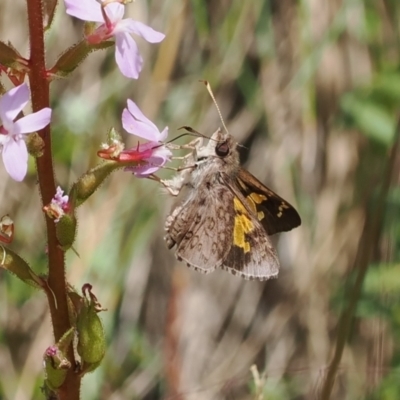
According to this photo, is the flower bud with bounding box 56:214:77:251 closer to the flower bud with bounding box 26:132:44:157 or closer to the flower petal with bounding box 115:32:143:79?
the flower bud with bounding box 26:132:44:157

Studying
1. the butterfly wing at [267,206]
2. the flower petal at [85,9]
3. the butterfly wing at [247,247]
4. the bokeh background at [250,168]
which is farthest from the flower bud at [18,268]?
the bokeh background at [250,168]

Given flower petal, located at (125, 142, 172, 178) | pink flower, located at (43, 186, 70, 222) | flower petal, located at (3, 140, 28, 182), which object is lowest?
pink flower, located at (43, 186, 70, 222)

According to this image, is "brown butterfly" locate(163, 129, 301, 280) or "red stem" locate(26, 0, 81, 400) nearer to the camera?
"red stem" locate(26, 0, 81, 400)

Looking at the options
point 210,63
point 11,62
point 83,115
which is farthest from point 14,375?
point 11,62

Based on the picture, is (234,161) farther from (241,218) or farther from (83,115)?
(83,115)

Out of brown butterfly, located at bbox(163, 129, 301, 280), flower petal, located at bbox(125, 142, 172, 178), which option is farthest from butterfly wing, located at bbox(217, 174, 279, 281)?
flower petal, located at bbox(125, 142, 172, 178)

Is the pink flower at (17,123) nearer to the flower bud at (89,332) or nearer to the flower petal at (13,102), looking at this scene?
the flower petal at (13,102)

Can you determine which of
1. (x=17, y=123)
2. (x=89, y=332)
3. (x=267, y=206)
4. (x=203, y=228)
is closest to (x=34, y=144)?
(x=17, y=123)
